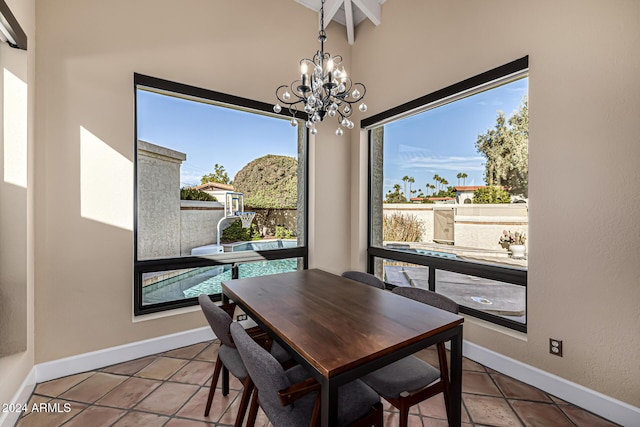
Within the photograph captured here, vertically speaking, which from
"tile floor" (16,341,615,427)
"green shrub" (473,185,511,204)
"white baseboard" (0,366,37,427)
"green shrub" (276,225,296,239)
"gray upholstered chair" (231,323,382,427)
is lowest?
"tile floor" (16,341,615,427)

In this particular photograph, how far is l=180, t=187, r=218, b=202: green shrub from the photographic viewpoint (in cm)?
284

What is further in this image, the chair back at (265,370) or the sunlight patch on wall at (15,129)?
the sunlight patch on wall at (15,129)

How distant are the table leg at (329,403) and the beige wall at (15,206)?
2.12 m

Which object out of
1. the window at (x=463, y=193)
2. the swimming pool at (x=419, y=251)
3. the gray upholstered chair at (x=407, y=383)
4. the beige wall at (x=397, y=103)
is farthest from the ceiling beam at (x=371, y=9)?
the gray upholstered chair at (x=407, y=383)

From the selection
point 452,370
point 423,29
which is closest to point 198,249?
point 452,370

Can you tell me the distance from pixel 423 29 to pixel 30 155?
12.0 ft

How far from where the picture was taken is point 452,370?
59.4 inches

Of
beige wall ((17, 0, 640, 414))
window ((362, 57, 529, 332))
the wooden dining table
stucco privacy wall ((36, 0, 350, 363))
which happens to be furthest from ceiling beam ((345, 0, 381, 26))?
the wooden dining table

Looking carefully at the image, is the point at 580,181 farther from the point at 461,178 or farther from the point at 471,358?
the point at 471,358

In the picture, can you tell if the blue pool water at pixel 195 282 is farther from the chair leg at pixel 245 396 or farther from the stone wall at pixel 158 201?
the chair leg at pixel 245 396

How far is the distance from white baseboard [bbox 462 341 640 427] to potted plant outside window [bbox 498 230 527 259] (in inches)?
33.4

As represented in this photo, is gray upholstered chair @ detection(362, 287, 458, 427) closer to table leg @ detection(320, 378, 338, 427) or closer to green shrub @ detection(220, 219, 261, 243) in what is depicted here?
table leg @ detection(320, 378, 338, 427)

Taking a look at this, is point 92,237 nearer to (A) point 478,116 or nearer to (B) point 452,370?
(B) point 452,370

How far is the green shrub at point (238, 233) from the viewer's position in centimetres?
311
